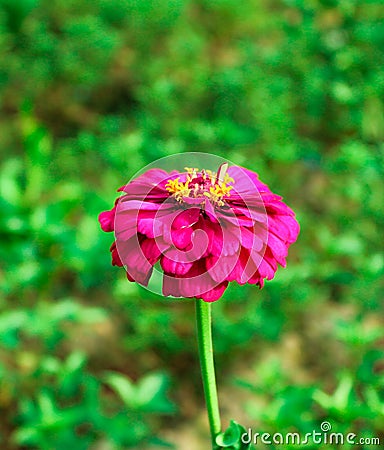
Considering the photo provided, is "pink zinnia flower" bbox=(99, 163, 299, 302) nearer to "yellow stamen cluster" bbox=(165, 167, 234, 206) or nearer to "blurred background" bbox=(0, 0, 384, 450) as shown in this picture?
"yellow stamen cluster" bbox=(165, 167, 234, 206)

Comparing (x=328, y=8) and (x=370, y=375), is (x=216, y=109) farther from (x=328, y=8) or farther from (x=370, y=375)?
(x=370, y=375)

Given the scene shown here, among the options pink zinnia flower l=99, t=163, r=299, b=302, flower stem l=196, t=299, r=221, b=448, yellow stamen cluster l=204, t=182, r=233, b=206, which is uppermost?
yellow stamen cluster l=204, t=182, r=233, b=206

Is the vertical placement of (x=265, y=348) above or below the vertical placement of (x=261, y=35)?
below

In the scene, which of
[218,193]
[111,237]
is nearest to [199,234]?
[218,193]

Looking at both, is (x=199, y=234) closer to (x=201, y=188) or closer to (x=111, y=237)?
(x=201, y=188)

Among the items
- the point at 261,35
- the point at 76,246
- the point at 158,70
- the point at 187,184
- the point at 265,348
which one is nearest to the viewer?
the point at 187,184

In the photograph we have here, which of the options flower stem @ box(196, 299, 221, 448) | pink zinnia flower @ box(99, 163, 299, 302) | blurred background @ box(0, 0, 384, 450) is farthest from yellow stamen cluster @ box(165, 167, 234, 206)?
blurred background @ box(0, 0, 384, 450)

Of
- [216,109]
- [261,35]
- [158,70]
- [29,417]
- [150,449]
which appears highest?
[261,35]

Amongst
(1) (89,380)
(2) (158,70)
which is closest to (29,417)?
(1) (89,380)
